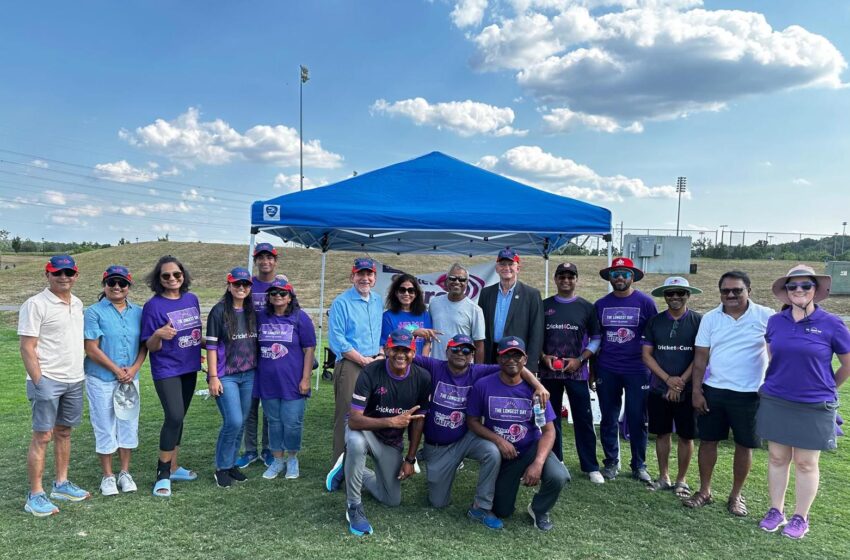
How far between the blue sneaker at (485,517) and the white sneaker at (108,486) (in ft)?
7.93

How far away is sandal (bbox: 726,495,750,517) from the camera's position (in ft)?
11.3

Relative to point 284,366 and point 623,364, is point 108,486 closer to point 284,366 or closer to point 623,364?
point 284,366

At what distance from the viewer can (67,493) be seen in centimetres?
346

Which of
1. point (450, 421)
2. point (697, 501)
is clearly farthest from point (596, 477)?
point (450, 421)

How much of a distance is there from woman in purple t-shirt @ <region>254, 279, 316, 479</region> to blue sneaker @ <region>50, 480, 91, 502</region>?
118 centimetres

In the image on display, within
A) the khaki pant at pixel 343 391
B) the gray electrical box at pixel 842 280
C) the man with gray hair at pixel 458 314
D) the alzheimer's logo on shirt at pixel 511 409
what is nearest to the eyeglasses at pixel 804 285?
the alzheimer's logo on shirt at pixel 511 409

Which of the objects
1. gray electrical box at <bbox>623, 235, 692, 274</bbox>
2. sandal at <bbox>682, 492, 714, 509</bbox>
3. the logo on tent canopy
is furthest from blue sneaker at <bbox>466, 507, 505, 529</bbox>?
gray electrical box at <bbox>623, 235, 692, 274</bbox>

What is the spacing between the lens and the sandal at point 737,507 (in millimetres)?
3443

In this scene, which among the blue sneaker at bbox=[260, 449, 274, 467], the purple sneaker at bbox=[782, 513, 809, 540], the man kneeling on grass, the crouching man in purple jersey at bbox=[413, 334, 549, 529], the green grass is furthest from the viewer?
the blue sneaker at bbox=[260, 449, 274, 467]

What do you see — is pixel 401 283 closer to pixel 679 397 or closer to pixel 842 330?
pixel 679 397

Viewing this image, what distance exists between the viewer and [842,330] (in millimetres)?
3039

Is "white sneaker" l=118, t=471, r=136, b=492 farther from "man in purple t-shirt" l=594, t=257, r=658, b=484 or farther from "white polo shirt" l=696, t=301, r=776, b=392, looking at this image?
"white polo shirt" l=696, t=301, r=776, b=392

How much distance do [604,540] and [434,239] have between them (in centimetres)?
377

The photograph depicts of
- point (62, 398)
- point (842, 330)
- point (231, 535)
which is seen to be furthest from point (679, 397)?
point (62, 398)
